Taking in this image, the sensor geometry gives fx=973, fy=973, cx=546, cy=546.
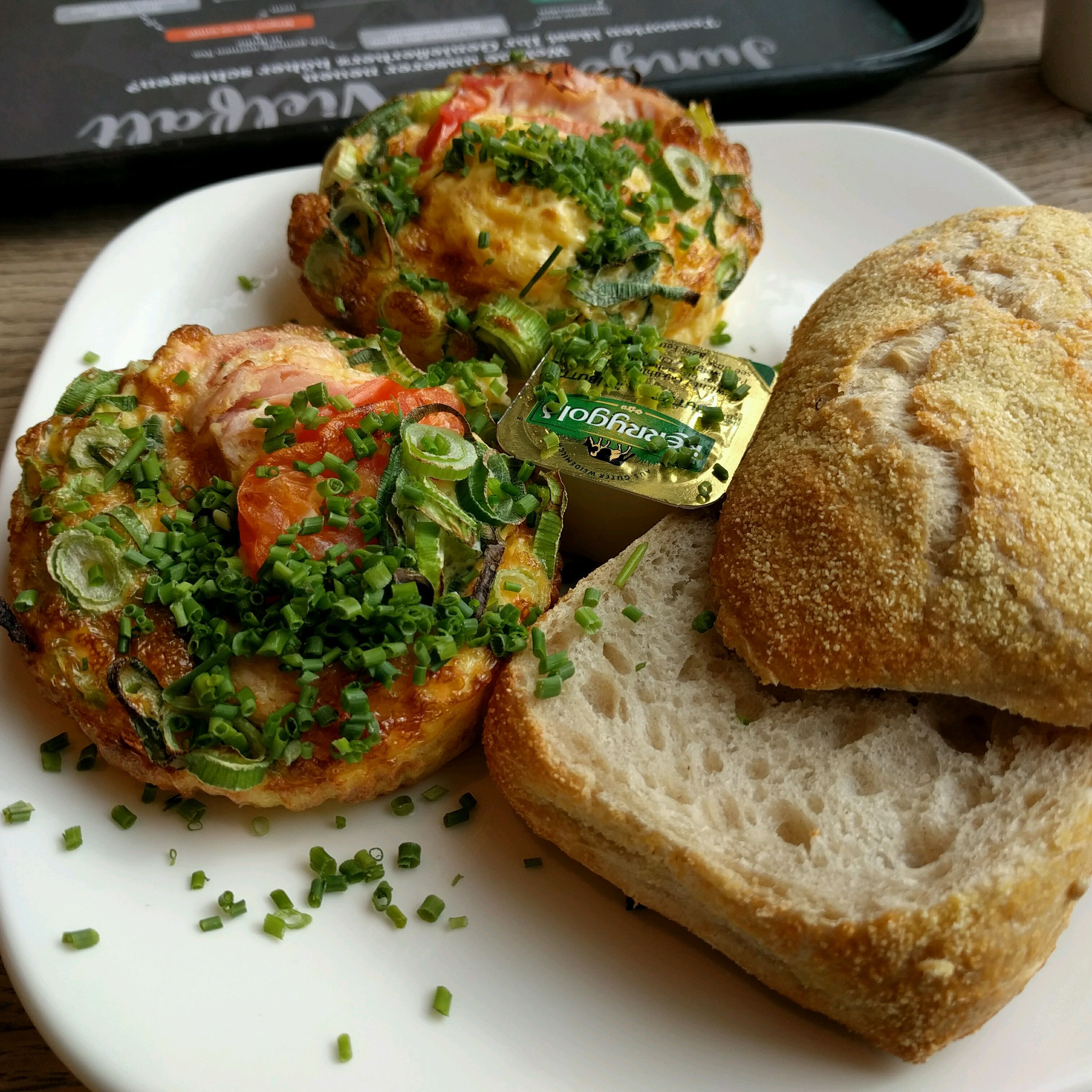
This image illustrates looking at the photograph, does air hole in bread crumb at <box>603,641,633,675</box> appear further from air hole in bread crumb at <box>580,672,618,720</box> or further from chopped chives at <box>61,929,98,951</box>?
chopped chives at <box>61,929,98,951</box>

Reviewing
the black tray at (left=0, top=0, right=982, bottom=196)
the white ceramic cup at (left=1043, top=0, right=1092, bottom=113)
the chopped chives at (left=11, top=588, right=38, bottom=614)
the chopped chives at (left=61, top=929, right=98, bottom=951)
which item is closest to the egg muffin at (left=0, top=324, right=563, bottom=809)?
the chopped chives at (left=11, top=588, right=38, bottom=614)

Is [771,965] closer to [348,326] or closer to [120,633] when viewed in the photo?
[120,633]

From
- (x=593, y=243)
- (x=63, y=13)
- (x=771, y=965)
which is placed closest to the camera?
(x=771, y=965)

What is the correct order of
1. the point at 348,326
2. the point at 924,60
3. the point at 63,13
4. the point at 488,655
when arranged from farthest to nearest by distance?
the point at 63,13 < the point at 924,60 < the point at 348,326 < the point at 488,655

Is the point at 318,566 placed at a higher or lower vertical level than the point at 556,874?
higher

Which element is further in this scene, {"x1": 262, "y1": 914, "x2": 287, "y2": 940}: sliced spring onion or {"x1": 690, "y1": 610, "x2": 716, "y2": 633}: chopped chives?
{"x1": 690, "y1": 610, "x2": 716, "y2": 633}: chopped chives

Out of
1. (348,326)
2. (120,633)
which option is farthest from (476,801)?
(348,326)

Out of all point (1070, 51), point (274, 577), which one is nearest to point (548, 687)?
point (274, 577)
